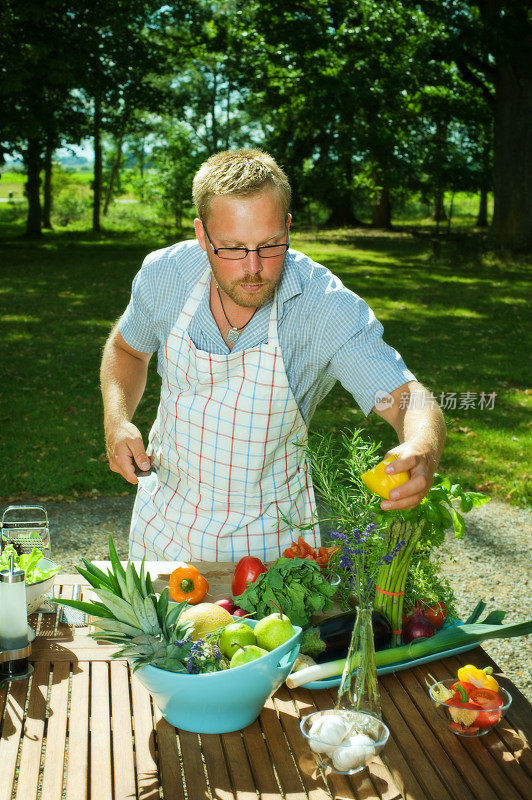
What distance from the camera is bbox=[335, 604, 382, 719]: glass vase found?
68.5 inches

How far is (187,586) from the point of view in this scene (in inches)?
89.1

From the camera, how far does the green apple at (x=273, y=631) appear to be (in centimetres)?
186

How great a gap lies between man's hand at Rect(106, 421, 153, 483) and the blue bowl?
0.74m

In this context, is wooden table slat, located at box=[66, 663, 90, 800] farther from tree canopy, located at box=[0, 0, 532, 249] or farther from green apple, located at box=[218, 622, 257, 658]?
tree canopy, located at box=[0, 0, 532, 249]

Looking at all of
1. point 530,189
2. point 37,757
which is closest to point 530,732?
point 37,757

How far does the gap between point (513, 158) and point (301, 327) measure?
17.3 meters

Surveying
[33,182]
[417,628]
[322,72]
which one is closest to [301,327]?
[417,628]

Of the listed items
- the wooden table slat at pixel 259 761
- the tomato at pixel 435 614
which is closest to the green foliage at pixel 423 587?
the tomato at pixel 435 614

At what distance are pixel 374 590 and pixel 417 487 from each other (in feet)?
1.59

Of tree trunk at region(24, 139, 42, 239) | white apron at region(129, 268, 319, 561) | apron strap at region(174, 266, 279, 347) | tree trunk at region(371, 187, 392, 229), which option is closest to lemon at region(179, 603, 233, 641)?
white apron at region(129, 268, 319, 561)

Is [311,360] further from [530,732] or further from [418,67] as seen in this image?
[418,67]

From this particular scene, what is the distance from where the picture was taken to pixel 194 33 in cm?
2148

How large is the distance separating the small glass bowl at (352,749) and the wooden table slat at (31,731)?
0.56 metres

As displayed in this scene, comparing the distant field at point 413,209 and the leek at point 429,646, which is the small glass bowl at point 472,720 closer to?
the leek at point 429,646
